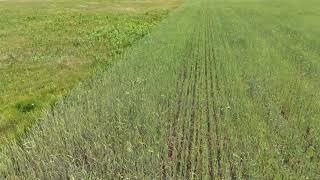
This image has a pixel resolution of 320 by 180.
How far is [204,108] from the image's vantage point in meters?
9.39

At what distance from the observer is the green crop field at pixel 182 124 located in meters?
6.41

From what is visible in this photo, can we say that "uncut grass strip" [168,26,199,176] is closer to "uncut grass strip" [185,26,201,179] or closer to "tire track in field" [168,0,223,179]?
"tire track in field" [168,0,223,179]

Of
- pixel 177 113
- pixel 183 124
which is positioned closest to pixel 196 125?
pixel 183 124

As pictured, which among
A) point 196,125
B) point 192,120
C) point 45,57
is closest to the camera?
point 196,125

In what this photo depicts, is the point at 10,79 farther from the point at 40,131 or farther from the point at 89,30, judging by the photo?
the point at 89,30

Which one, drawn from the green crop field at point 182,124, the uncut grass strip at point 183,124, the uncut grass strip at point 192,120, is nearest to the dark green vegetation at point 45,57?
the green crop field at point 182,124

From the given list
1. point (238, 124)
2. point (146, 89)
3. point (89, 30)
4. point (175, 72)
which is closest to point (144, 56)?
point (175, 72)

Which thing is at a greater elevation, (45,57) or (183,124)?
(183,124)

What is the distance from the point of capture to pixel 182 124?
8461mm

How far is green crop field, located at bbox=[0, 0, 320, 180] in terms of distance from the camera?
641 centimetres

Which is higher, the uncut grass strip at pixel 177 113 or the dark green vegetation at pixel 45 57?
the uncut grass strip at pixel 177 113

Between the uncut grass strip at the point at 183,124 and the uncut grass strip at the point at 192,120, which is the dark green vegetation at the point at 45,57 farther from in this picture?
the uncut grass strip at the point at 192,120

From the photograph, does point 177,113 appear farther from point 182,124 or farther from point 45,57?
point 45,57

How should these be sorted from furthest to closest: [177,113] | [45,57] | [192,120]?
[45,57] < [177,113] < [192,120]
